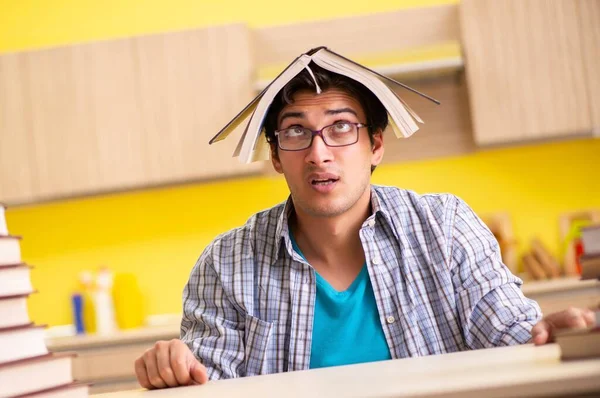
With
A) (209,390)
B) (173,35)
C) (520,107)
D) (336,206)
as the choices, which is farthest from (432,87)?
(209,390)

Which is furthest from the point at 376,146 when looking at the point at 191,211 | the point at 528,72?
the point at 191,211

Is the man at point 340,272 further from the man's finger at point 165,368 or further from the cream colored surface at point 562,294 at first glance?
the cream colored surface at point 562,294

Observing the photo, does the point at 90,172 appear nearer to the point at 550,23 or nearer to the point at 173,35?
the point at 173,35

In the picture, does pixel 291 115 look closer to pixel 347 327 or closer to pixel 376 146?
pixel 376 146

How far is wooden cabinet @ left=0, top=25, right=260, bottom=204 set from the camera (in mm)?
4082

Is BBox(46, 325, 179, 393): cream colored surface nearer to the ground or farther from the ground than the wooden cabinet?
nearer to the ground

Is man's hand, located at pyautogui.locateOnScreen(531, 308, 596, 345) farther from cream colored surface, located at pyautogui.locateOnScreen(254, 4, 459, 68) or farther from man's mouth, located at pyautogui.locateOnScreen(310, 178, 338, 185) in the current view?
cream colored surface, located at pyautogui.locateOnScreen(254, 4, 459, 68)

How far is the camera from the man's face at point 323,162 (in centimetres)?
193

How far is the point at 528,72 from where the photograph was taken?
3.93 m

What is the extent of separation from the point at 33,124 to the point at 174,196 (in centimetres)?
81

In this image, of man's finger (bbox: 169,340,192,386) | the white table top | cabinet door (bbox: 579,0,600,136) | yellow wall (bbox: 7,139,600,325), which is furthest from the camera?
yellow wall (bbox: 7,139,600,325)

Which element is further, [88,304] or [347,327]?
[88,304]

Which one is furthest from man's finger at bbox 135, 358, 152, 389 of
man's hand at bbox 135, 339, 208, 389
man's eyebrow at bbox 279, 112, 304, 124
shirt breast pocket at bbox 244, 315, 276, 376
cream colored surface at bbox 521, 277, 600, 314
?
cream colored surface at bbox 521, 277, 600, 314

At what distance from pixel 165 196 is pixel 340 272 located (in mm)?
2599
